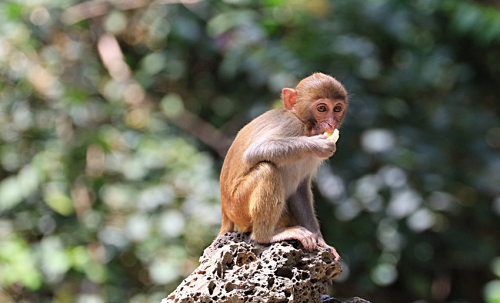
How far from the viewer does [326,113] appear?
15.9 feet

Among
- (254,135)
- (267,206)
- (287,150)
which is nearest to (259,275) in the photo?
(267,206)

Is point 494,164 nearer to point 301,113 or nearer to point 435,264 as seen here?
point 435,264

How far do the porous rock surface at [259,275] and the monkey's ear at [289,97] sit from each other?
1.31 meters

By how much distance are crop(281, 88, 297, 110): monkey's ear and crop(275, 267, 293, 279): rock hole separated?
5.07 ft

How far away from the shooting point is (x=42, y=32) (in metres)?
8.87

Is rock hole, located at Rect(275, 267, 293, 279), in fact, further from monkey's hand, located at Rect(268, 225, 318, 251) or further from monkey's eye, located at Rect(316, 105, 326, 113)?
monkey's eye, located at Rect(316, 105, 326, 113)

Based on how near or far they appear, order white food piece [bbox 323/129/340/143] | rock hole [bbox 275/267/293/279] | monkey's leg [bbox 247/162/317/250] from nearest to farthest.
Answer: rock hole [bbox 275/267/293/279], monkey's leg [bbox 247/162/317/250], white food piece [bbox 323/129/340/143]

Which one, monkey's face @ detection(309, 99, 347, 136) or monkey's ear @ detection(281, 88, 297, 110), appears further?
monkey's ear @ detection(281, 88, 297, 110)

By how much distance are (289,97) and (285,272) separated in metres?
1.63

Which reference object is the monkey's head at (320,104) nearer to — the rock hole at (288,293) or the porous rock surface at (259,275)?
the porous rock surface at (259,275)

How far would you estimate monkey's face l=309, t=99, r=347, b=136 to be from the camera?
4.80 metres

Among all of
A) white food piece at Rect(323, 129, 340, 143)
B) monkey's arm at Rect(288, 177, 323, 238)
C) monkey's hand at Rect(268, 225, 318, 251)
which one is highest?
white food piece at Rect(323, 129, 340, 143)

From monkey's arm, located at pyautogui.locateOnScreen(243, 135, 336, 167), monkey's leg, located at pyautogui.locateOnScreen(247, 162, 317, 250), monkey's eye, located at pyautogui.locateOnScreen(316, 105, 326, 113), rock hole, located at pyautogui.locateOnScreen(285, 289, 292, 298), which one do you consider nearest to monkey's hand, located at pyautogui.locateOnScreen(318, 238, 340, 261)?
monkey's leg, located at pyautogui.locateOnScreen(247, 162, 317, 250)

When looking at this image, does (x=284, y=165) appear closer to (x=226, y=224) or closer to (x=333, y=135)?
(x=333, y=135)
